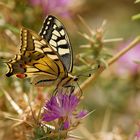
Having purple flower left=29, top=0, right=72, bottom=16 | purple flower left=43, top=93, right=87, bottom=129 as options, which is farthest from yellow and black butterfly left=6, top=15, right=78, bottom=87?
purple flower left=29, top=0, right=72, bottom=16

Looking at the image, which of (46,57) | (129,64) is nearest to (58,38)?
(46,57)

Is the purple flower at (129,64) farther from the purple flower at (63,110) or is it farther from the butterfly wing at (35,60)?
the purple flower at (63,110)

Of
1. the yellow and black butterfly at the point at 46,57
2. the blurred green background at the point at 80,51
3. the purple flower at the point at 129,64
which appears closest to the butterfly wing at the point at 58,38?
the yellow and black butterfly at the point at 46,57

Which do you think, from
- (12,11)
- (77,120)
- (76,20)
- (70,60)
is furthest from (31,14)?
(77,120)

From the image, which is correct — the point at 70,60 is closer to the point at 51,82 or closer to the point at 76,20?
the point at 51,82

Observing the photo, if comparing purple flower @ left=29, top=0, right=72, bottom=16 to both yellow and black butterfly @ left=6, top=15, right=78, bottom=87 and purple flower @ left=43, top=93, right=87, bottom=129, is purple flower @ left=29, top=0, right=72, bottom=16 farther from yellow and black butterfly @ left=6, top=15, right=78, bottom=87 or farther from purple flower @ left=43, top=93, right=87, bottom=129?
purple flower @ left=43, top=93, right=87, bottom=129
